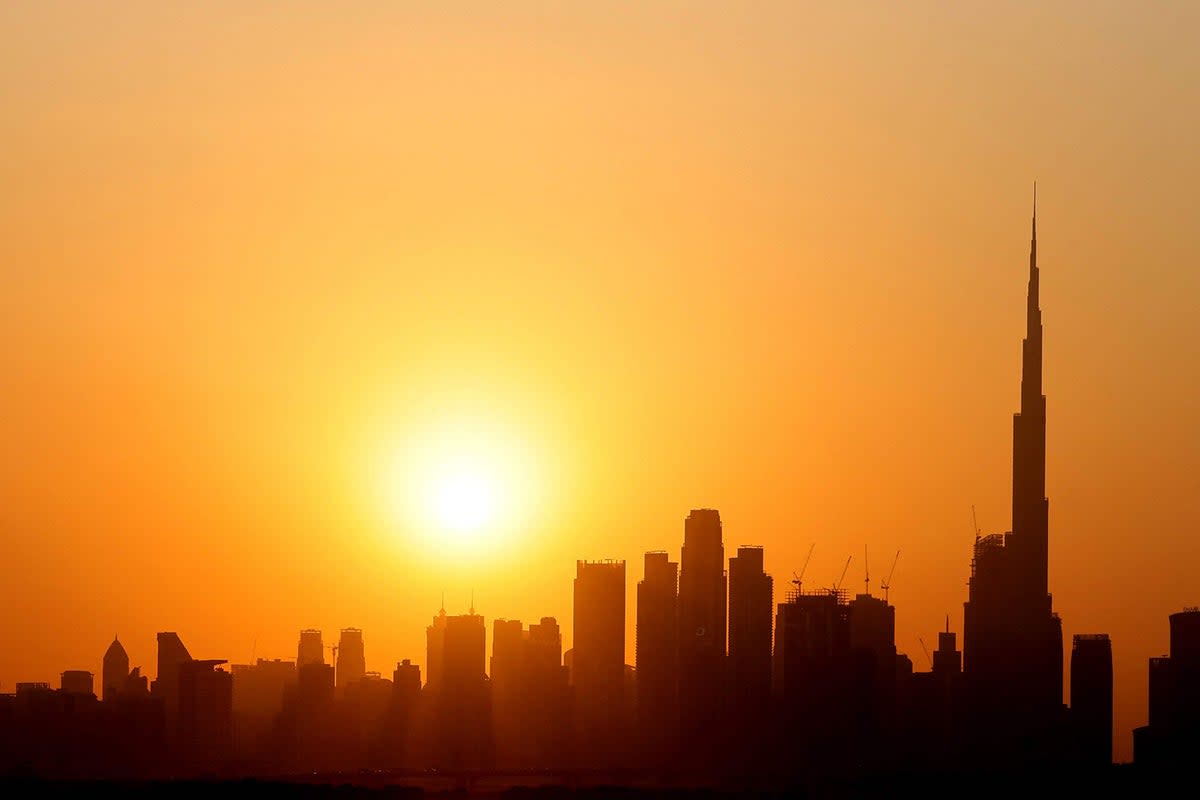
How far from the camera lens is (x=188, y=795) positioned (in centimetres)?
19238

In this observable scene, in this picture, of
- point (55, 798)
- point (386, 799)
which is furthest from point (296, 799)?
point (55, 798)

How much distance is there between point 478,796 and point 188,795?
28.2 meters

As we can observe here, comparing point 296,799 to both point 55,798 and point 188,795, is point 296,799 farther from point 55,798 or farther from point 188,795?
point 55,798

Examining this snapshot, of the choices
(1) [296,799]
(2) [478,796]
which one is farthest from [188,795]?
(2) [478,796]

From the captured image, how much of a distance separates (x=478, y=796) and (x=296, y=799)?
17951 mm

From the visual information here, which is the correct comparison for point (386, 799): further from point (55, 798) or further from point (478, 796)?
point (55, 798)

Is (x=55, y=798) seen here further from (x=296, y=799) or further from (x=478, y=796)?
(x=478, y=796)

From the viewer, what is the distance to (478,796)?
198 metres

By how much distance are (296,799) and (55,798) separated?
76.8 ft

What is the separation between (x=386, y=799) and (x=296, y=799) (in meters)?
8.97

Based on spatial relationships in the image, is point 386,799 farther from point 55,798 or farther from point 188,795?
point 55,798

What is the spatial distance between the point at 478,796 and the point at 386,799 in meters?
9.49

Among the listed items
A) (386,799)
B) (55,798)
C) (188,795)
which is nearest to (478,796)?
(386,799)

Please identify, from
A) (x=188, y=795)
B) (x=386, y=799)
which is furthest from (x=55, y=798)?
(x=386, y=799)
